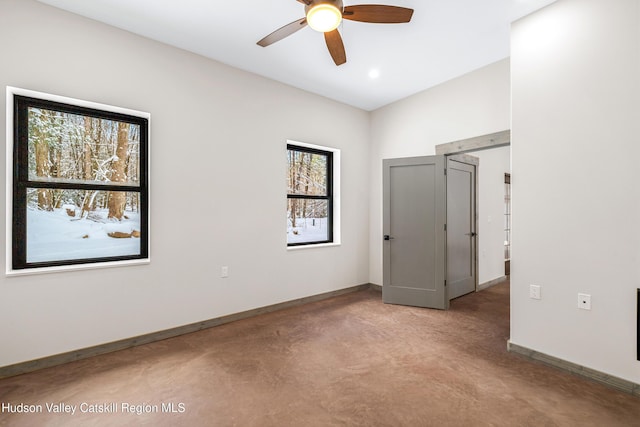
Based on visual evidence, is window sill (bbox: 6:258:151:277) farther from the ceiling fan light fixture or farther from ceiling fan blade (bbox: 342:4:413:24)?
ceiling fan blade (bbox: 342:4:413:24)

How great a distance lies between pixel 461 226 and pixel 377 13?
3.39 m

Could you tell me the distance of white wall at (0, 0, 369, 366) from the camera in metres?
2.41

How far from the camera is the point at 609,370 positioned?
7.22 ft

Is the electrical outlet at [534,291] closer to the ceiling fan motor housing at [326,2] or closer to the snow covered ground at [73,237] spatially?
the ceiling fan motor housing at [326,2]

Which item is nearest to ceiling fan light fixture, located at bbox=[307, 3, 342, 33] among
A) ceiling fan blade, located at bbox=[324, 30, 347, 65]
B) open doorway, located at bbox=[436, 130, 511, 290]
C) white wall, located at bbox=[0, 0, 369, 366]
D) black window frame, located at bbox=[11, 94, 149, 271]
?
ceiling fan blade, located at bbox=[324, 30, 347, 65]

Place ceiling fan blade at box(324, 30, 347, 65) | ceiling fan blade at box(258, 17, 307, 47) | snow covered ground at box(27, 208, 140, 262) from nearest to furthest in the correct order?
ceiling fan blade at box(258, 17, 307, 47) → ceiling fan blade at box(324, 30, 347, 65) → snow covered ground at box(27, 208, 140, 262)

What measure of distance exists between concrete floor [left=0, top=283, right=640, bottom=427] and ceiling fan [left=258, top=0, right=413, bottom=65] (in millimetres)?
2479

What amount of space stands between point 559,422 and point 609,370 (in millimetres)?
790

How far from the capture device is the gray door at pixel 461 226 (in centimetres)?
426

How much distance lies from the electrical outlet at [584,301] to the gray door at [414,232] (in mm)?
1615

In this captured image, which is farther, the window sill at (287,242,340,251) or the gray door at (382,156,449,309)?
the window sill at (287,242,340,251)

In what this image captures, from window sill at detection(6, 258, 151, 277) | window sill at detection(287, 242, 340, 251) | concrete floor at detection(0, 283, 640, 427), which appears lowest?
concrete floor at detection(0, 283, 640, 427)

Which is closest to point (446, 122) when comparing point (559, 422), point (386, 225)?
point (386, 225)

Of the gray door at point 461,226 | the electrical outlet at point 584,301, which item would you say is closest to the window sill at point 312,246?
the gray door at point 461,226
